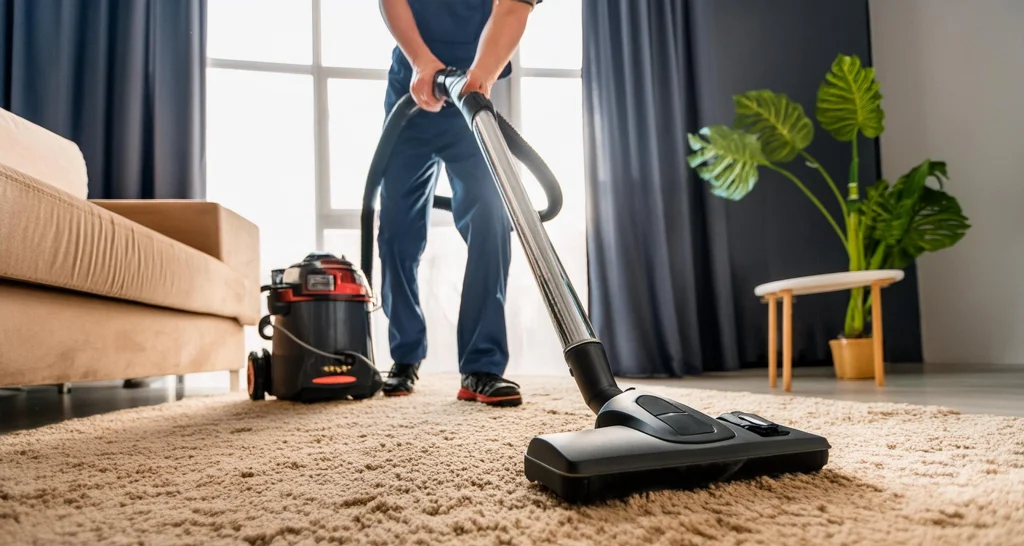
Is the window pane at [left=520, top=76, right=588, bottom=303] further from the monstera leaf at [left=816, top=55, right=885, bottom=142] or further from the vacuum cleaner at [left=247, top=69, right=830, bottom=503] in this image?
the vacuum cleaner at [left=247, top=69, right=830, bottom=503]

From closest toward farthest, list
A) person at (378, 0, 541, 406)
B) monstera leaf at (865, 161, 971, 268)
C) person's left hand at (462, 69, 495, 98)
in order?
person's left hand at (462, 69, 495, 98)
person at (378, 0, 541, 406)
monstera leaf at (865, 161, 971, 268)

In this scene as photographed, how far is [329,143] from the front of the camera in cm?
293

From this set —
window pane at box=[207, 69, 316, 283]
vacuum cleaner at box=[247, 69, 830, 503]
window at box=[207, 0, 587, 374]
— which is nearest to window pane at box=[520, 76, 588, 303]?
window at box=[207, 0, 587, 374]

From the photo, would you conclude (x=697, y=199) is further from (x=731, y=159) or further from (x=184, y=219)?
(x=184, y=219)

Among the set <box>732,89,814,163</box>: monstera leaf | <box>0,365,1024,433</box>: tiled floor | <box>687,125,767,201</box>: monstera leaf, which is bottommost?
<box>0,365,1024,433</box>: tiled floor

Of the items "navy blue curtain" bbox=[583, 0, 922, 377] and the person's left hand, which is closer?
the person's left hand

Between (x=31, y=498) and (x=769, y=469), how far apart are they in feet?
2.27

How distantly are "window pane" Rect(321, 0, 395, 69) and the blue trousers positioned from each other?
1.49m

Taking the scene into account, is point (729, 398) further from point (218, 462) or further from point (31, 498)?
point (31, 498)

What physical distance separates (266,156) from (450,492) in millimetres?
2609

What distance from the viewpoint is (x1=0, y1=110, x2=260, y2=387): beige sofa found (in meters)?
1.03

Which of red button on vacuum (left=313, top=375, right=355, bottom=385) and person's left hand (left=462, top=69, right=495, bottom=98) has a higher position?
person's left hand (left=462, top=69, right=495, bottom=98)

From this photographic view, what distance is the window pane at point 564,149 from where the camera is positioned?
2980 millimetres

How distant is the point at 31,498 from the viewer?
0.60 metres
